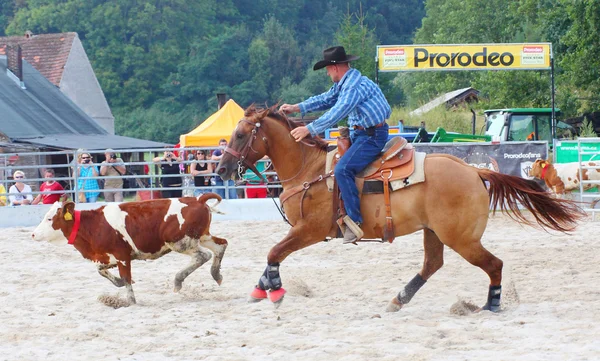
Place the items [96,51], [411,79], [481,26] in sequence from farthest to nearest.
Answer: [96,51] < [411,79] < [481,26]

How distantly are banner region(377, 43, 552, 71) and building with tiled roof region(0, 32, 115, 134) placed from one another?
2674 centimetres

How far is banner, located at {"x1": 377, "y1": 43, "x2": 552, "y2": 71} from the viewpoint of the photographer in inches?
862

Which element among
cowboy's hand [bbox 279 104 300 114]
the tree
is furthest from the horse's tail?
the tree

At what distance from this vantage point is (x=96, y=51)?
64.1 meters

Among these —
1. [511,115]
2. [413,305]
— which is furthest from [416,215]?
[511,115]

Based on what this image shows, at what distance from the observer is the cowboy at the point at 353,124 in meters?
7.24

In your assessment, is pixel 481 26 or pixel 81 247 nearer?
pixel 81 247

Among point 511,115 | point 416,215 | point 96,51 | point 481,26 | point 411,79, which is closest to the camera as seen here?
point 416,215

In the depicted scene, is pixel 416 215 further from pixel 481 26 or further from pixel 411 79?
pixel 411 79

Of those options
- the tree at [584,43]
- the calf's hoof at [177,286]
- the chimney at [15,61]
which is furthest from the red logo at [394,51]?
the chimney at [15,61]

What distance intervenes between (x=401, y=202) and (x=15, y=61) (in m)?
32.0

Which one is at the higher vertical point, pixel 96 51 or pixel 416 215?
pixel 96 51

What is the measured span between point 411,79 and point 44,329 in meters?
53.5

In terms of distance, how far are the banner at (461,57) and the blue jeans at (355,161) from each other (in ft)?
48.3
